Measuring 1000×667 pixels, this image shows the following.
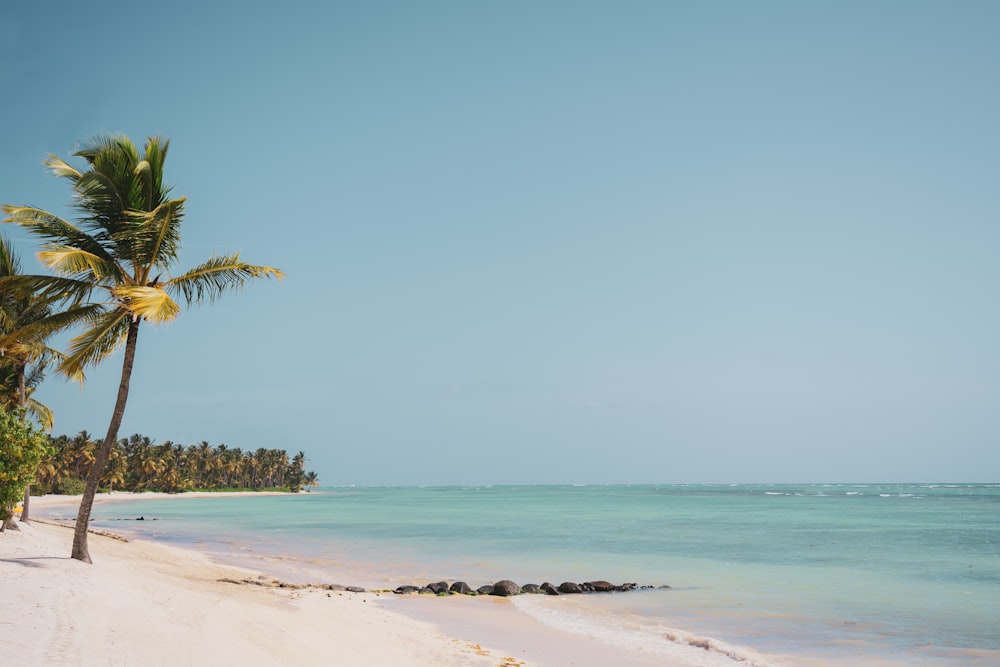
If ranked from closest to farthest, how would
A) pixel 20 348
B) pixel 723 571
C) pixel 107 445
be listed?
pixel 107 445 < pixel 20 348 < pixel 723 571

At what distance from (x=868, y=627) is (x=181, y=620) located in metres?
14.4

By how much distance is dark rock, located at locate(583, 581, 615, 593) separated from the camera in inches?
788

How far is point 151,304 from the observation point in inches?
500

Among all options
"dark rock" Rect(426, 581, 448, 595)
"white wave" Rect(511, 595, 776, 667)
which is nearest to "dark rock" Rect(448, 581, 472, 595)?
"dark rock" Rect(426, 581, 448, 595)

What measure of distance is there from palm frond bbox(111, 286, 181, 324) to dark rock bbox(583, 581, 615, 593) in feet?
45.2

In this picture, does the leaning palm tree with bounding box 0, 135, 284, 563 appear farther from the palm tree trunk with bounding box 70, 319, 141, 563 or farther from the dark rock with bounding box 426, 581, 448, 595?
the dark rock with bounding box 426, 581, 448, 595

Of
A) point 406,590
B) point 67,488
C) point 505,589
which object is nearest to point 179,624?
point 406,590

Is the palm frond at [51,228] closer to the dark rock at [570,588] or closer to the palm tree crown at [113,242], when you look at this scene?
the palm tree crown at [113,242]

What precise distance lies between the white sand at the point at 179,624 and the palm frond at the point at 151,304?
15.4 ft

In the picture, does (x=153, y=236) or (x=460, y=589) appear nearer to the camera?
(x=153, y=236)

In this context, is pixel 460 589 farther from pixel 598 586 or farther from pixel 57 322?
pixel 57 322

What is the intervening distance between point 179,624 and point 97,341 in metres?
6.90

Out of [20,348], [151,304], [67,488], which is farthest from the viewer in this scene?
[67,488]

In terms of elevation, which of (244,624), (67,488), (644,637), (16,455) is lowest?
(67,488)
